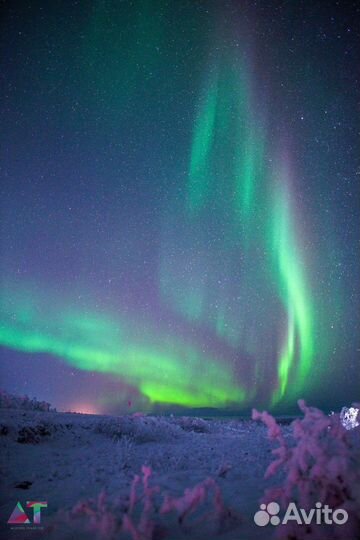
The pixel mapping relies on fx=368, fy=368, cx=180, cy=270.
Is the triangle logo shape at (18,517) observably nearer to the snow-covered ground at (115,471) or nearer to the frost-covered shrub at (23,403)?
the snow-covered ground at (115,471)

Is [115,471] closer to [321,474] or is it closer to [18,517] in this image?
[18,517]

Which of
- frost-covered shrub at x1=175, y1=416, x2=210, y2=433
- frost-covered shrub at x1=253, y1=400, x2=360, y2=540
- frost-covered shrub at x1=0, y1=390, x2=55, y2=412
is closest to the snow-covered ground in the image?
frost-covered shrub at x1=253, y1=400, x2=360, y2=540

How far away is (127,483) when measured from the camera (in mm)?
7031

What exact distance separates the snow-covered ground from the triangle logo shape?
9 cm

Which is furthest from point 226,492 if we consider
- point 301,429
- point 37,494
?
point 37,494

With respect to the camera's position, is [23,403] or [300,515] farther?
[23,403]

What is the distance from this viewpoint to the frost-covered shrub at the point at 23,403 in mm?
21114

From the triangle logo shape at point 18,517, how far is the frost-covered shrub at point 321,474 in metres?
3.55

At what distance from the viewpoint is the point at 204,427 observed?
20703 millimetres

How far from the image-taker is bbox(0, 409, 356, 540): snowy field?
15.5 feet

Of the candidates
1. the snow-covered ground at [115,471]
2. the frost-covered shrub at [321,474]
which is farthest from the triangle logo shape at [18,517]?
the frost-covered shrub at [321,474]

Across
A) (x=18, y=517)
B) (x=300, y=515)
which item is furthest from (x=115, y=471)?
(x=300, y=515)

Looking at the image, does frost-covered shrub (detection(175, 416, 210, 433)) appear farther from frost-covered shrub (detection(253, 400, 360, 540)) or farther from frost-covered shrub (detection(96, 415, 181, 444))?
frost-covered shrub (detection(253, 400, 360, 540))

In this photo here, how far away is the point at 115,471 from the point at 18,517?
9.60 feet
